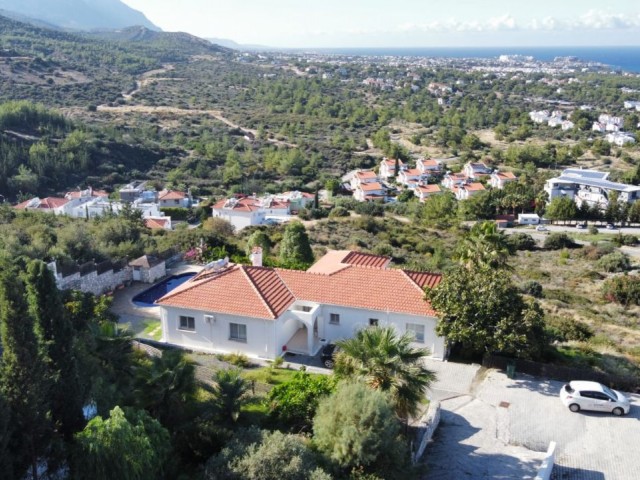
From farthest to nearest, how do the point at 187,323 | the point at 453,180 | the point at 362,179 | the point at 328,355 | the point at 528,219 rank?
the point at 453,180
the point at 362,179
the point at 528,219
the point at 187,323
the point at 328,355

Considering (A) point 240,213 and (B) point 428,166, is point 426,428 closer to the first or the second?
(A) point 240,213

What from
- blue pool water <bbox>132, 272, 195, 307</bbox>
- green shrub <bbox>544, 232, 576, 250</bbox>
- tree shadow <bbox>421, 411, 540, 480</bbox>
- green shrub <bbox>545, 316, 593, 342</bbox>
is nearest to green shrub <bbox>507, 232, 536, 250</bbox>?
green shrub <bbox>544, 232, 576, 250</bbox>

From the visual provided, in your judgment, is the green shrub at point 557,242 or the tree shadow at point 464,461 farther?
the green shrub at point 557,242

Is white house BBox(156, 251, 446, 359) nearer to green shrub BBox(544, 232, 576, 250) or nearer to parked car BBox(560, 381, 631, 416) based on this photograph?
parked car BBox(560, 381, 631, 416)

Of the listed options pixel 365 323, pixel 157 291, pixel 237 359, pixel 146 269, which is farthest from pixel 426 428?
pixel 146 269

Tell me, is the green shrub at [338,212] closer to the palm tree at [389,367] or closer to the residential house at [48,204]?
the residential house at [48,204]

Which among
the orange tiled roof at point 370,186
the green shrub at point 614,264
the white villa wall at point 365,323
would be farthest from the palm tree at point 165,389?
the orange tiled roof at point 370,186
